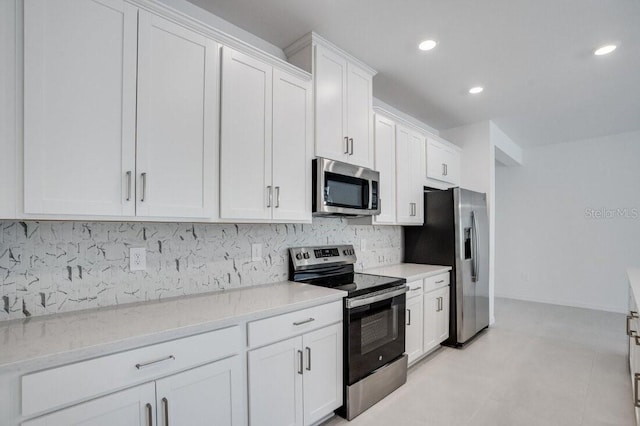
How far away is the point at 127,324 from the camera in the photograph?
4.48 ft

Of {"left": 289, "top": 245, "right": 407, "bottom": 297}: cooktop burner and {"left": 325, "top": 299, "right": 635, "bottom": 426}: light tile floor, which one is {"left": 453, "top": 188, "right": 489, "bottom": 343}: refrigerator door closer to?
{"left": 325, "top": 299, "right": 635, "bottom": 426}: light tile floor

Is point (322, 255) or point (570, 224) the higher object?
point (570, 224)

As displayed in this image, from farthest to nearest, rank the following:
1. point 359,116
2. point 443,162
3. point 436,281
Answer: point 443,162
point 436,281
point 359,116

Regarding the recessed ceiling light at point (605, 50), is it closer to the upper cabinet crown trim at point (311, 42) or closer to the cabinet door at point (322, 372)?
the upper cabinet crown trim at point (311, 42)

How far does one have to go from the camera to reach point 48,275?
4.90 feet

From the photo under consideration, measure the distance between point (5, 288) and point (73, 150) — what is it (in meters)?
0.69

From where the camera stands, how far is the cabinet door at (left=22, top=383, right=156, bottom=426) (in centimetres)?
107

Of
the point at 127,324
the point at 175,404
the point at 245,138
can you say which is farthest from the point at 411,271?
the point at 127,324

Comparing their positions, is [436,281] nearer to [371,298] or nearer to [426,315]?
[426,315]

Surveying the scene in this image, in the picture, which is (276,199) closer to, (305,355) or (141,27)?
(305,355)

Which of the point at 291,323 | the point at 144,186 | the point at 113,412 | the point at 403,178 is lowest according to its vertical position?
the point at 113,412

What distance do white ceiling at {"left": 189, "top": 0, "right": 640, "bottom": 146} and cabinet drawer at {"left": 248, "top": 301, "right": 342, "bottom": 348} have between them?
195 centimetres

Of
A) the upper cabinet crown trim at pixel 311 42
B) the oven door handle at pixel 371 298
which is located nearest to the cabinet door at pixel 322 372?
the oven door handle at pixel 371 298

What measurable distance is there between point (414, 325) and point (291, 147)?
197cm
